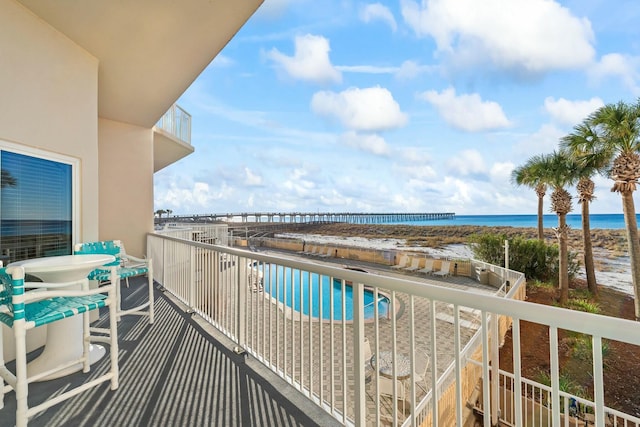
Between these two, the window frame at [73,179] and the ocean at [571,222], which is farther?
the ocean at [571,222]

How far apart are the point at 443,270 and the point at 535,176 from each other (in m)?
6.44

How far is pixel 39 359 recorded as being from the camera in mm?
2342

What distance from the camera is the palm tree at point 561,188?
38.4 ft

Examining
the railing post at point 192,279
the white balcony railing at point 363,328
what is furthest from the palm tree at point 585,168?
the railing post at point 192,279

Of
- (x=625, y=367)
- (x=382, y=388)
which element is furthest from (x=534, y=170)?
(x=382, y=388)

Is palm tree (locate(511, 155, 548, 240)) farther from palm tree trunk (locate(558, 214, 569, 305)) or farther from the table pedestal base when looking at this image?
the table pedestal base

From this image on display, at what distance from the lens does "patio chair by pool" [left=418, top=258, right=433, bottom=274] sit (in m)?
14.6

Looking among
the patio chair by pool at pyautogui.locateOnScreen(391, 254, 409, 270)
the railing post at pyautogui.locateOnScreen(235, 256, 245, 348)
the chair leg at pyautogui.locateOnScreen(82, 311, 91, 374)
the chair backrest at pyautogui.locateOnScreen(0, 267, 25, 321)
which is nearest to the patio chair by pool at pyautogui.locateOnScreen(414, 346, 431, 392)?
the railing post at pyautogui.locateOnScreen(235, 256, 245, 348)

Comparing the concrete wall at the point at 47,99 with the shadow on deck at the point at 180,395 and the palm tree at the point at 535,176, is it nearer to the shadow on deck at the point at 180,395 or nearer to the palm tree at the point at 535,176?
the shadow on deck at the point at 180,395

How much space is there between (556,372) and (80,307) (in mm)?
2515

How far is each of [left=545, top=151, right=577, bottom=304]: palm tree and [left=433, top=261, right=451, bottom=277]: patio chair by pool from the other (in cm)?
426

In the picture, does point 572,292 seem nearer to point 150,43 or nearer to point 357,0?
point 357,0

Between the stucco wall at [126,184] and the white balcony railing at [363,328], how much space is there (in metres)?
0.64

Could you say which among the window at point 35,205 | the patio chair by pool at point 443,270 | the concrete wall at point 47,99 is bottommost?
the patio chair by pool at point 443,270
